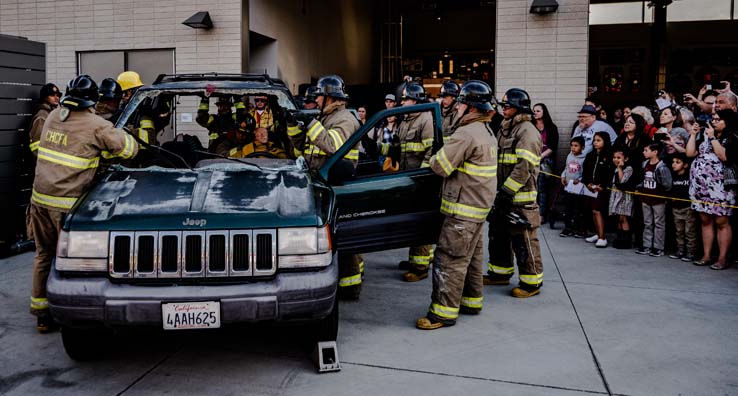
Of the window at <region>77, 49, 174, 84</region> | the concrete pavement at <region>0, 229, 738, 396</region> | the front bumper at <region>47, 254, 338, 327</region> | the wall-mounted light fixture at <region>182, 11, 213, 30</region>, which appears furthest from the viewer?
the window at <region>77, 49, 174, 84</region>

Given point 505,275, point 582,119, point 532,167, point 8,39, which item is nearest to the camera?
point 532,167

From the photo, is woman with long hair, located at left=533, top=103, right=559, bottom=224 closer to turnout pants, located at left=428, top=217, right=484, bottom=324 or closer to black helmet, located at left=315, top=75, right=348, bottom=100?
black helmet, located at left=315, top=75, right=348, bottom=100

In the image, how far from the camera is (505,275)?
21.3ft

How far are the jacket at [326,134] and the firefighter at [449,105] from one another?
218 centimetres

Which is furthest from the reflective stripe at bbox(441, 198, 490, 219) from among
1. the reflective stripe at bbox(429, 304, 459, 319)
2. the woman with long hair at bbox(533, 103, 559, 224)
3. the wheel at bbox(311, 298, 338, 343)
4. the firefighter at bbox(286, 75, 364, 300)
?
the woman with long hair at bbox(533, 103, 559, 224)

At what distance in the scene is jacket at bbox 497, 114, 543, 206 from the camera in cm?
591

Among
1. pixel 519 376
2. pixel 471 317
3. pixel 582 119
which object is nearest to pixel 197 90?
pixel 471 317

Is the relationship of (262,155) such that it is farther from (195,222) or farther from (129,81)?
(129,81)

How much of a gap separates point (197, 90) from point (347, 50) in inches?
541

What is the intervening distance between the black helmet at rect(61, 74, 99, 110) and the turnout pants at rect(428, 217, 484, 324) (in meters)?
2.88

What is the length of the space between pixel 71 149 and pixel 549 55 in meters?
8.24

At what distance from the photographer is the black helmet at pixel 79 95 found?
471cm

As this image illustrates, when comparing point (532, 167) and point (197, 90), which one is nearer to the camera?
point (197, 90)

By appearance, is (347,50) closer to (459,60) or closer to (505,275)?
(459,60)
